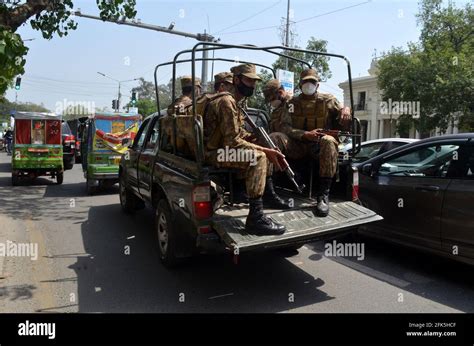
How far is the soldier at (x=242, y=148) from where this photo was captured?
4016mm

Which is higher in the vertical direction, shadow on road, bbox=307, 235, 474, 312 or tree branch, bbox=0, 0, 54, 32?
tree branch, bbox=0, 0, 54, 32

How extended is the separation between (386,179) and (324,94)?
4.48ft

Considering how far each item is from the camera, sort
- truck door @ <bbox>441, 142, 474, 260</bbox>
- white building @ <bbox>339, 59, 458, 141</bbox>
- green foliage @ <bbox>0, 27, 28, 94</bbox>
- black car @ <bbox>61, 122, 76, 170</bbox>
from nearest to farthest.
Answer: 1. green foliage @ <bbox>0, 27, 28, 94</bbox>
2. truck door @ <bbox>441, 142, 474, 260</bbox>
3. black car @ <bbox>61, 122, 76, 170</bbox>
4. white building @ <bbox>339, 59, 458, 141</bbox>

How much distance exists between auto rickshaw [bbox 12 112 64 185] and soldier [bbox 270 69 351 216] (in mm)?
9181

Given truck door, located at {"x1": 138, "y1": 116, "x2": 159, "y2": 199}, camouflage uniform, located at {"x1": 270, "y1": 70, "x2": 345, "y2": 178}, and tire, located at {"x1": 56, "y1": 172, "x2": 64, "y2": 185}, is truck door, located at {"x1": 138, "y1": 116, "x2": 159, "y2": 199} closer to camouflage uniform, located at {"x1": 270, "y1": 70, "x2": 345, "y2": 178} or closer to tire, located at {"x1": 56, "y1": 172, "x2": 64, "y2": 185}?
camouflage uniform, located at {"x1": 270, "y1": 70, "x2": 345, "y2": 178}

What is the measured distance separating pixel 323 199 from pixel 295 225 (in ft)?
2.04

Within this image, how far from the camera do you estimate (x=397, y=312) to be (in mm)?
4023

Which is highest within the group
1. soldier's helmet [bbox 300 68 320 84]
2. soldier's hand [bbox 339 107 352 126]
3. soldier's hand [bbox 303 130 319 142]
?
soldier's helmet [bbox 300 68 320 84]

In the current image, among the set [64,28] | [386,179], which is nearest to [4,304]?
[386,179]

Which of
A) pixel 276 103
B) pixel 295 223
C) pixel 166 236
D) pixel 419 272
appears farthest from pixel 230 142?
pixel 419 272

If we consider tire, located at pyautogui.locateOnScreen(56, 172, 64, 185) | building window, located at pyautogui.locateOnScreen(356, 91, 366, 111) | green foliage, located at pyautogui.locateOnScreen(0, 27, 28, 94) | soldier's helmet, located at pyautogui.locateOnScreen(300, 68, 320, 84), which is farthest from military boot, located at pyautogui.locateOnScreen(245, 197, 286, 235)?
building window, located at pyautogui.locateOnScreen(356, 91, 366, 111)

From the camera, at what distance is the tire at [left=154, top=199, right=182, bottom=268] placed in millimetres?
4845

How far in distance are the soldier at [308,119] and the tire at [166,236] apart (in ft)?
5.15

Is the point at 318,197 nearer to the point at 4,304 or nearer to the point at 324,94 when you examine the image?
the point at 324,94
